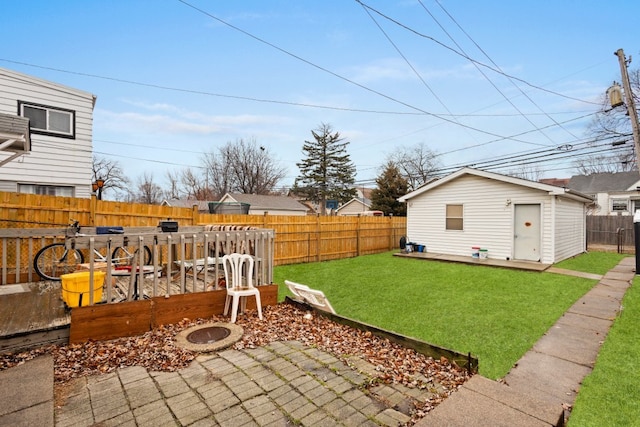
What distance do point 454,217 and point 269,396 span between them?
11.4 metres

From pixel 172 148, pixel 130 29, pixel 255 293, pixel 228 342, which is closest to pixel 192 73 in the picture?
pixel 130 29

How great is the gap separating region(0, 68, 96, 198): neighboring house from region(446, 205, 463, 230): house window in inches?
503

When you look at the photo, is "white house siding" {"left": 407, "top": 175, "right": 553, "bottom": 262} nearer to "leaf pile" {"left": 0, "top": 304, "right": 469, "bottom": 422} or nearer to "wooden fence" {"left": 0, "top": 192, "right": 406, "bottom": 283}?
"wooden fence" {"left": 0, "top": 192, "right": 406, "bottom": 283}

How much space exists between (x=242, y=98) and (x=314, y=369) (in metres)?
11.7

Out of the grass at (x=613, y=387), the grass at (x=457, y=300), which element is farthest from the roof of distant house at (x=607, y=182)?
the grass at (x=613, y=387)

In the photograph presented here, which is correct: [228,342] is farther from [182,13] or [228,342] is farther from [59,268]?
[182,13]

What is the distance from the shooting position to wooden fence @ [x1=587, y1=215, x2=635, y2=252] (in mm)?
16297

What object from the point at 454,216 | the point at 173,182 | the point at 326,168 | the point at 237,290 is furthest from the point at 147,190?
the point at 237,290

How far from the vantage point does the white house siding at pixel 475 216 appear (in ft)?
34.3

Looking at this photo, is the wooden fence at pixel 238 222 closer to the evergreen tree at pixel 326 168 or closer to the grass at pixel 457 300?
the grass at pixel 457 300

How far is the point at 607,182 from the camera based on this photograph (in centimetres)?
2406

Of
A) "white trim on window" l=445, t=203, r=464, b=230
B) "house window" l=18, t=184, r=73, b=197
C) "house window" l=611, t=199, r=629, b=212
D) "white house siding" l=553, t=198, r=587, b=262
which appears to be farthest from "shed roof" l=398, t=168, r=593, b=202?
"house window" l=611, t=199, r=629, b=212

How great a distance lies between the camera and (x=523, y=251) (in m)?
10.6

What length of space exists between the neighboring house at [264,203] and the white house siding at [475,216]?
17245mm
